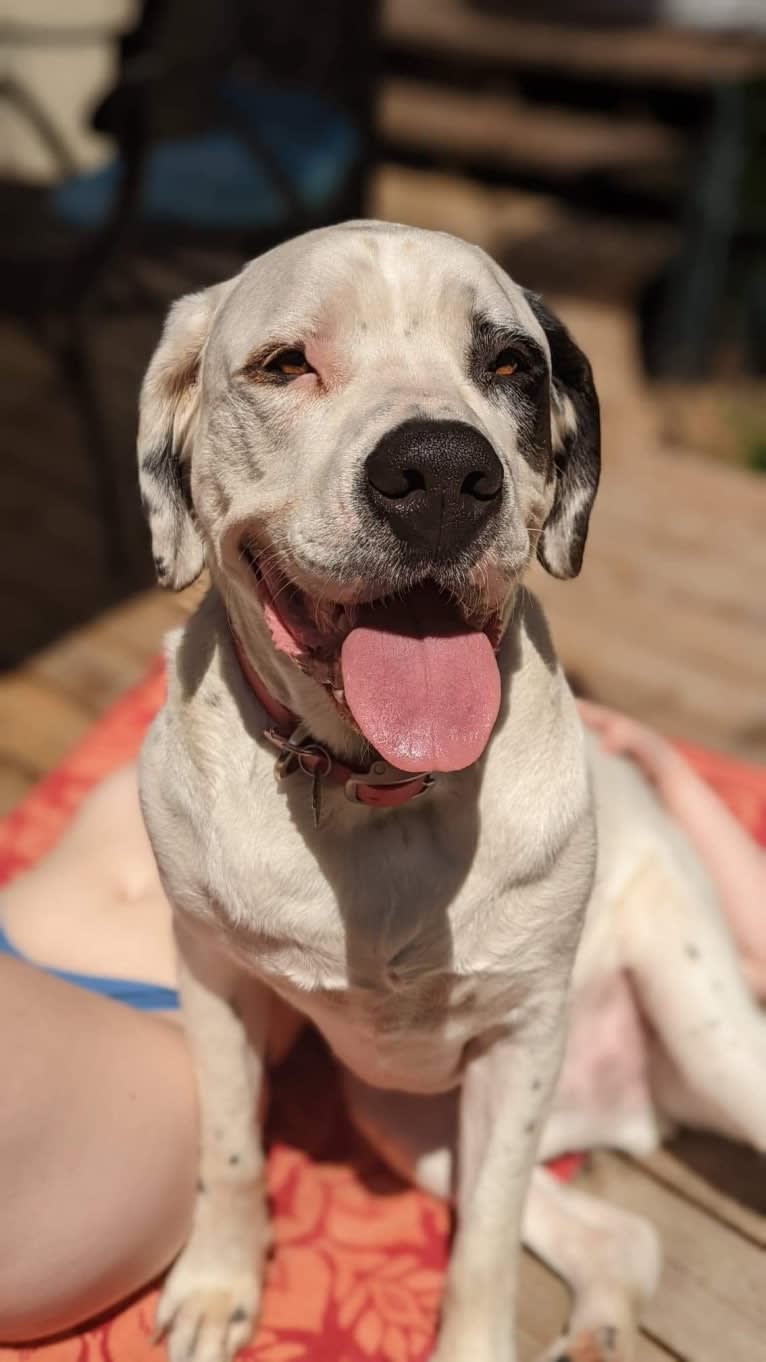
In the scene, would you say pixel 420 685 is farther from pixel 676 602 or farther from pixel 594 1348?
pixel 676 602

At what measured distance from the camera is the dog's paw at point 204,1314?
2.01m

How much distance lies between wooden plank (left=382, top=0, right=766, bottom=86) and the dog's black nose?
6.11 metres

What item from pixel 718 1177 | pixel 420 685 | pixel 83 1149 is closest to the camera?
pixel 420 685

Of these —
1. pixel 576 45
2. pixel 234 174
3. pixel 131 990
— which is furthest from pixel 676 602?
pixel 576 45

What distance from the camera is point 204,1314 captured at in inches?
79.9

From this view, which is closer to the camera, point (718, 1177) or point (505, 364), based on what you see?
point (505, 364)

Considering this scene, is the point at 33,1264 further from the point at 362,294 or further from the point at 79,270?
the point at 79,270

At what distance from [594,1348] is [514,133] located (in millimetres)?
7051

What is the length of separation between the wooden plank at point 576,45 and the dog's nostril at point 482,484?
6086 millimetres

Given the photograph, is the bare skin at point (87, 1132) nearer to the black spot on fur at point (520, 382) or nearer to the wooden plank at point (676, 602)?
the black spot on fur at point (520, 382)

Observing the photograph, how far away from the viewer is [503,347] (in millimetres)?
1653

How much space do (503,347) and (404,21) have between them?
7.34 metres

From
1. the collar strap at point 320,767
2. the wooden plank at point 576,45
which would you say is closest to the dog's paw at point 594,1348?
the collar strap at point 320,767

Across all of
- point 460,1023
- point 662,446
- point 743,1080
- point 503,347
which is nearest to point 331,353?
point 503,347
